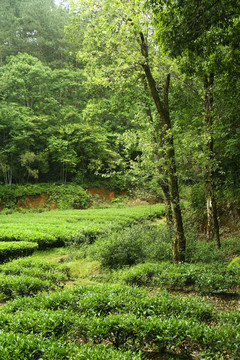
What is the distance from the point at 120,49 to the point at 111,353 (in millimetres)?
9008

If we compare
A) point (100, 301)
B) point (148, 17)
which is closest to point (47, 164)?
point (148, 17)

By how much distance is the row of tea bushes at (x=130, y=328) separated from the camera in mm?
3357

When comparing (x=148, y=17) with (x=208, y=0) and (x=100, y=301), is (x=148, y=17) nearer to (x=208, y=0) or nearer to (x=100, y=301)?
(x=208, y=0)

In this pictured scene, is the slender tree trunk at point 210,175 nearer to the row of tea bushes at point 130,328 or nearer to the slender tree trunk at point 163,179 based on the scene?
the slender tree trunk at point 163,179

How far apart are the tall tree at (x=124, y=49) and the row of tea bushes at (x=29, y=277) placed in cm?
351

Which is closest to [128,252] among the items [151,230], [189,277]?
[189,277]

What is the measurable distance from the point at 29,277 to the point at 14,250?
342 centimetres

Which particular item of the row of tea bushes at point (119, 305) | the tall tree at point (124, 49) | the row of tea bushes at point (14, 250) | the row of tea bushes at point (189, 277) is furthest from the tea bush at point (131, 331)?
the row of tea bushes at point (14, 250)

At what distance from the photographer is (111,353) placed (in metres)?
3.09

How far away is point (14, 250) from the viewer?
9.17 m

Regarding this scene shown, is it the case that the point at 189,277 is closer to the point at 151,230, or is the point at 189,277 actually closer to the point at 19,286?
the point at 19,286

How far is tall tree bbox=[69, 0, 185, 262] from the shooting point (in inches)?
309

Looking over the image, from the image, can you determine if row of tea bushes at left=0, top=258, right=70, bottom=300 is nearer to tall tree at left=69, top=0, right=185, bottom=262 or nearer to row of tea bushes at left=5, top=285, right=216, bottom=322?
row of tea bushes at left=5, top=285, right=216, bottom=322

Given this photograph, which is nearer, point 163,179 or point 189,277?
point 189,277
